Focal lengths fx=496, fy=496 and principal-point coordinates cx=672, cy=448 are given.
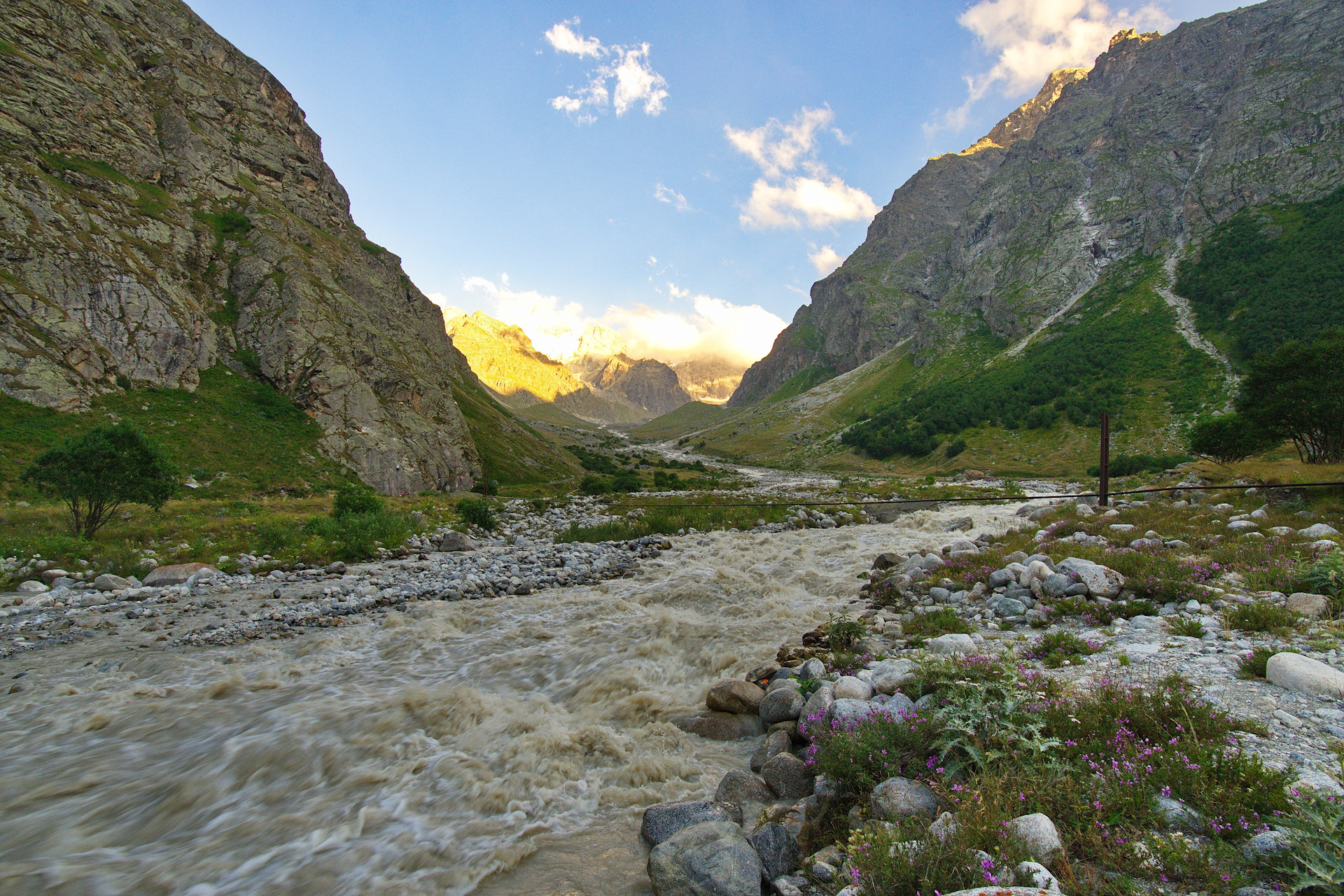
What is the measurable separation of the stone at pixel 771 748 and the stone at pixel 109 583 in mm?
19243

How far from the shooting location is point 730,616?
14211mm

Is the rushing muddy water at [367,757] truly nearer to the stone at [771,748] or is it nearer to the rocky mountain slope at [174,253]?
the stone at [771,748]

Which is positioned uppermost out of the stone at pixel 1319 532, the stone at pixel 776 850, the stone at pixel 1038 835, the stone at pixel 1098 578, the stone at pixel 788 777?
the stone at pixel 1319 532

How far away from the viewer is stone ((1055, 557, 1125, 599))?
957 centimetres

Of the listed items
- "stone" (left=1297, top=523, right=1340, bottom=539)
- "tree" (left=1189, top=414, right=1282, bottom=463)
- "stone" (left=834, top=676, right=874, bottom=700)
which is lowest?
"stone" (left=834, top=676, right=874, bottom=700)

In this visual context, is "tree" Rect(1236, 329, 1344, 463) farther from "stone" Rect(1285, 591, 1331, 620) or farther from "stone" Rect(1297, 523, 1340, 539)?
"stone" Rect(1285, 591, 1331, 620)

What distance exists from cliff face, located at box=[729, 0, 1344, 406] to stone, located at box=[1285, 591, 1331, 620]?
162 m

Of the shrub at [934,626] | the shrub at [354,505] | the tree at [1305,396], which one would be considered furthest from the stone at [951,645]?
the tree at [1305,396]

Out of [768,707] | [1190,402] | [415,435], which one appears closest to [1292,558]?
[768,707]

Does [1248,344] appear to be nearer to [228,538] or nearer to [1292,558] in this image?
[1292,558]

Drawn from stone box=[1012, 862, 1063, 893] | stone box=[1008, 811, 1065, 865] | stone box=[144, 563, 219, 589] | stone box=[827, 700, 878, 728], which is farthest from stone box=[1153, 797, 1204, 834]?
stone box=[144, 563, 219, 589]

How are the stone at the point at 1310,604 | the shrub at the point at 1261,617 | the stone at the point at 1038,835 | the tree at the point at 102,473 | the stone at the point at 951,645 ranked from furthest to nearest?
the tree at the point at 102,473, the stone at the point at 951,645, the stone at the point at 1310,604, the shrub at the point at 1261,617, the stone at the point at 1038,835

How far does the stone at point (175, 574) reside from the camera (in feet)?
51.6

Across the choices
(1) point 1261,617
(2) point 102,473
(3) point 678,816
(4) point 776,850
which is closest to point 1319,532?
(1) point 1261,617
